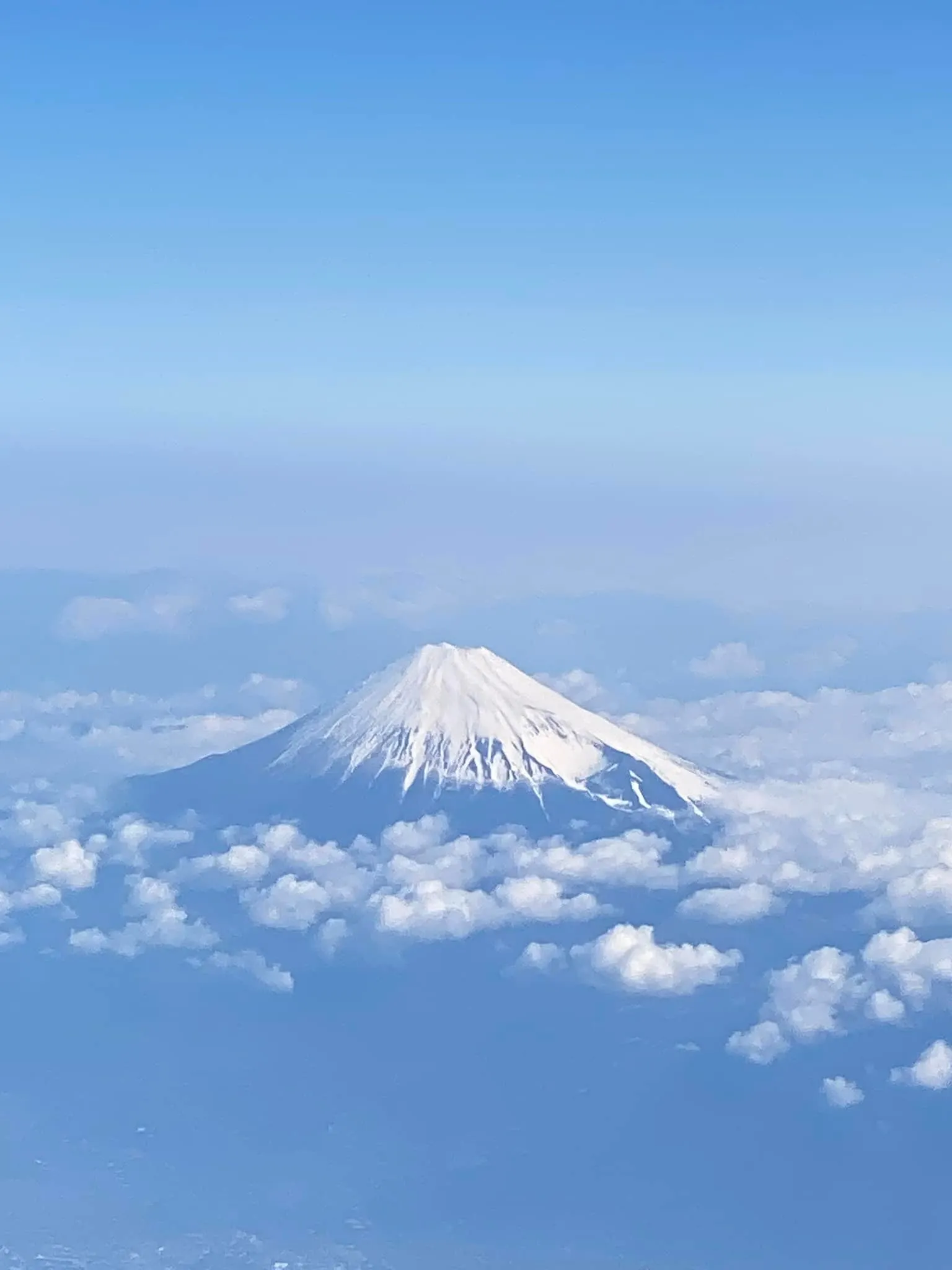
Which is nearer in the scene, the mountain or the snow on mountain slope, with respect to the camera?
the mountain

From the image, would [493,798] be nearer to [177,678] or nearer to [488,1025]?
[488,1025]

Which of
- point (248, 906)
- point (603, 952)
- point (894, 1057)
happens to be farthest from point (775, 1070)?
point (248, 906)

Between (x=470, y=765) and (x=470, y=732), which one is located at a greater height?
(x=470, y=732)

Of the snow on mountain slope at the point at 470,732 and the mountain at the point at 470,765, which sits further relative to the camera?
the snow on mountain slope at the point at 470,732
